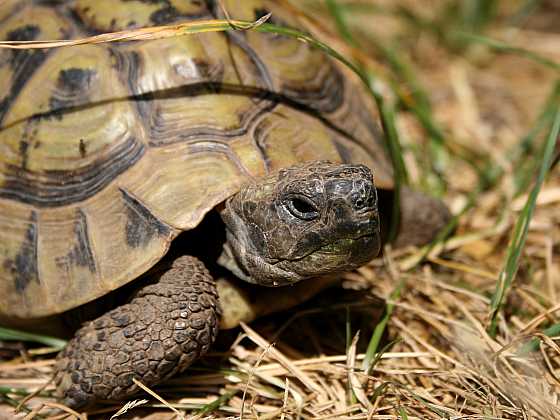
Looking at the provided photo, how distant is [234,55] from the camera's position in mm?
2854

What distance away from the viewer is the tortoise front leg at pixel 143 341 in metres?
2.44

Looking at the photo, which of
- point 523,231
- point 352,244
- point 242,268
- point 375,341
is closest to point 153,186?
point 242,268

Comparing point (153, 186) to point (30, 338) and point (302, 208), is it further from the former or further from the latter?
point (30, 338)

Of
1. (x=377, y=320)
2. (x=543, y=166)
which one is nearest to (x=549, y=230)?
(x=543, y=166)

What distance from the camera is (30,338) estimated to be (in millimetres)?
2811

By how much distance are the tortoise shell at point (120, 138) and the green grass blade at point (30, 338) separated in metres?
0.12

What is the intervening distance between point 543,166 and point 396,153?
2.23 ft

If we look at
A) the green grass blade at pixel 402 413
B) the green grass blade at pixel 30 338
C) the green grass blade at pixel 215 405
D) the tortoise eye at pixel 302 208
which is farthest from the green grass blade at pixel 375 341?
the green grass blade at pixel 30 338

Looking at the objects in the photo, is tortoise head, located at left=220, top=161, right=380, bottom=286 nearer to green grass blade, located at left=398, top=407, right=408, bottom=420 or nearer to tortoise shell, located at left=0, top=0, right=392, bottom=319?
tortoise shell, located at left=0, top=0, right=392, bottom=319

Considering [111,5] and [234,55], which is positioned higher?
[111,5]

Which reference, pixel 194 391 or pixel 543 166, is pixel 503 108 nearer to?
pixel 543 166

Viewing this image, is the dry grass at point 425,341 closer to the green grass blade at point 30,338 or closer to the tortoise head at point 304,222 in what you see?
the green grass blade at point 30,338

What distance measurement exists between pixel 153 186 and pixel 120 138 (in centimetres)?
25

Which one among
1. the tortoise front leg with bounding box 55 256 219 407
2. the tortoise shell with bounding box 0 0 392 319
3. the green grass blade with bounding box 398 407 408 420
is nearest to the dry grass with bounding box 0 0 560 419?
the green grass blade with bounding box 398 407 408 420
